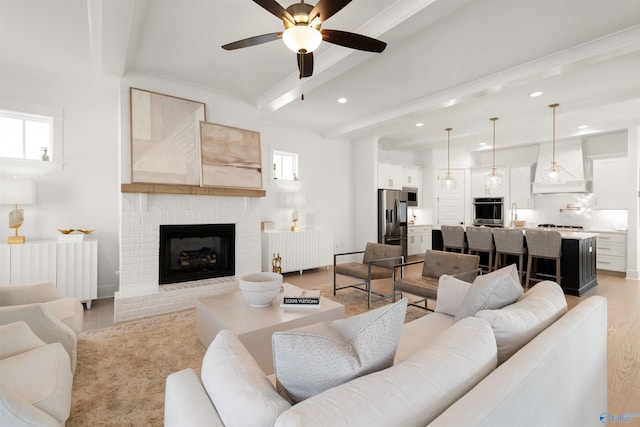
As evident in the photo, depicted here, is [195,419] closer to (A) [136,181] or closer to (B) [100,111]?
(A) [136,181]

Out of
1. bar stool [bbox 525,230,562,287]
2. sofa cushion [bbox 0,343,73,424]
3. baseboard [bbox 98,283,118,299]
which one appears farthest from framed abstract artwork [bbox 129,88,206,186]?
bar stool [bbox 525,230,562,287]

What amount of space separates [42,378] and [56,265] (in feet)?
8.53

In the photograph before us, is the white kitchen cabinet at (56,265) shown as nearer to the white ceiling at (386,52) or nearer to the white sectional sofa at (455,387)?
the white ceiling at (386,52)

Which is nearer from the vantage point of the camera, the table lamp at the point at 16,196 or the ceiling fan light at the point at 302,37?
the ceiling fan light at the point at 302,37

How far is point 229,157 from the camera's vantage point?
4.27 m

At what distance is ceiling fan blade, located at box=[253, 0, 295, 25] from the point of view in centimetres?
183

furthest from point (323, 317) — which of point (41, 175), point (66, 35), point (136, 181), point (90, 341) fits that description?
point (41, 175)

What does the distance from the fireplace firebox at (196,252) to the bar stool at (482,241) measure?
401 cm

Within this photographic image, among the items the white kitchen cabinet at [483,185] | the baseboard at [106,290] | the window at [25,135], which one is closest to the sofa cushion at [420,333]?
the baseboard at [106,290]

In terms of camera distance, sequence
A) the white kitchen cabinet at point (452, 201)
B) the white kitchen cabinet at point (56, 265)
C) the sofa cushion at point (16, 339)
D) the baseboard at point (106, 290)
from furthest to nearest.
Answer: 1. the white kitchen cabinet at point (452, 201)
2. the baseboard at point (106, 290)
3. the white kitchen cabinet at point (56, 265)
4. the sofa cushion at point (16, 339)

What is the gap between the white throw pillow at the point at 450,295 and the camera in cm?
226

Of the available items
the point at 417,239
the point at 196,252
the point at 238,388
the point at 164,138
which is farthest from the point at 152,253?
the point at 417,239

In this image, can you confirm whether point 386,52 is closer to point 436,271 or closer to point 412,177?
point 436,271

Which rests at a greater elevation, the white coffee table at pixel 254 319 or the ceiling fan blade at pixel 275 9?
the ceiling fan blade at pixel 275 9
